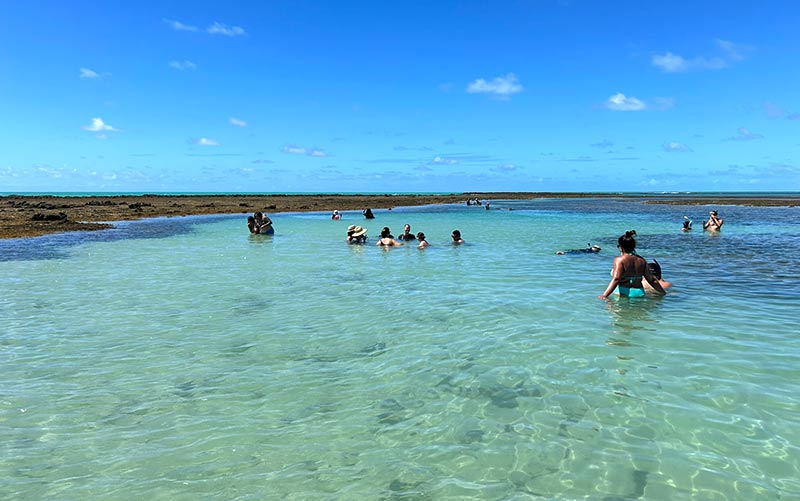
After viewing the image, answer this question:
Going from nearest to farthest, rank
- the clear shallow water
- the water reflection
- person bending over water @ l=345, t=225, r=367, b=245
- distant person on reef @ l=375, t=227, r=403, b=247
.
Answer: the clear shallow water < the water reflection < distant person on reef @ l=375, t=227, r=403, b=247 < person bending over water @ l=345, t=225, r=367, b=245

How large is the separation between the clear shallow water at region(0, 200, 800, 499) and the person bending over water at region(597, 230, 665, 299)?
551 mm

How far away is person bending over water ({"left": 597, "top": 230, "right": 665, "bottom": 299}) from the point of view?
1292cm

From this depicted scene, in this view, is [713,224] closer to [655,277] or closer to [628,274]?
[655,277]

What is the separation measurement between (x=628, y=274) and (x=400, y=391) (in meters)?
8.29

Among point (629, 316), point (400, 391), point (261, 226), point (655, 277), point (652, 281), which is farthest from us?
point (261, 226)

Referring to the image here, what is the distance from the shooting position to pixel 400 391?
7523 millimetres

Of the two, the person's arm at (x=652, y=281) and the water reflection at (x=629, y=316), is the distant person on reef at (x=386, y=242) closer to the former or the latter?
the water reflection at (x=629, y=316)

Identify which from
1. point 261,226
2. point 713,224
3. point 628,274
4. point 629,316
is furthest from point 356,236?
point 713,224

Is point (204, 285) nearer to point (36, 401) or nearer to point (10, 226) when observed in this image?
point (36, 401)

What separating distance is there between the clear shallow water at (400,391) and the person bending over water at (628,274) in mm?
551

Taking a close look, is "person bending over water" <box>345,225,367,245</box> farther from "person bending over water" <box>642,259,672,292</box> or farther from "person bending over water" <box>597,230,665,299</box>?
"person bending over water" <box>597,230,665,299</box>

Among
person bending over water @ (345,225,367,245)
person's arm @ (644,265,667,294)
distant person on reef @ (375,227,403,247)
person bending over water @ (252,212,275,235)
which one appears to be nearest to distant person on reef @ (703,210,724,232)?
distant person on reef @ (375,227,403,247)

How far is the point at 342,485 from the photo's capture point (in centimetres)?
519

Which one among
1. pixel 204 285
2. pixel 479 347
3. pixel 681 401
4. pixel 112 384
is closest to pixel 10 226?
pixel 204 285
